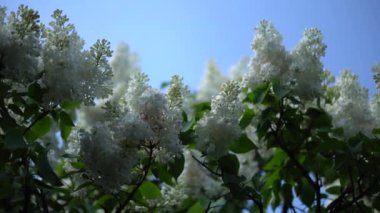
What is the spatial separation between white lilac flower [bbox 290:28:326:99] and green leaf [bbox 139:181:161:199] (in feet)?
3.67

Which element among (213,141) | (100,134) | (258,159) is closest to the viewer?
(100,134)

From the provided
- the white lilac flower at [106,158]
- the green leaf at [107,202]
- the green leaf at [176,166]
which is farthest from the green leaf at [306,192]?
the white lilac flower at [106,158]

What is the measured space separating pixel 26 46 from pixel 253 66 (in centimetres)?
148

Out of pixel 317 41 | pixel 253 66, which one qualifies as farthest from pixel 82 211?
pixel 317 41

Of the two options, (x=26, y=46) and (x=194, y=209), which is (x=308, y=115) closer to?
(x=194, y=209)

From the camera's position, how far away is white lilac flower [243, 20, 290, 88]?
2873 millimetres

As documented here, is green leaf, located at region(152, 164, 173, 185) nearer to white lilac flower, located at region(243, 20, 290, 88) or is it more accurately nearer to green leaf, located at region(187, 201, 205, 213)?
green leaf, located at region(187, 201, 205, 213)

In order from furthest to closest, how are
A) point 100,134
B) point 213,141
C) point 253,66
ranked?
point 253,66 → point 213,141 → point 100,134

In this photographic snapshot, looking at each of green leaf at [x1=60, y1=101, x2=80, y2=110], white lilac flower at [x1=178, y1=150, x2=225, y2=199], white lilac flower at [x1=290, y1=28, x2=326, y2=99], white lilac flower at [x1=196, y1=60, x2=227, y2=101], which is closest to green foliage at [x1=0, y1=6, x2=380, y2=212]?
green leaf at [x1=60, y1=101, x2=80, y2=110]

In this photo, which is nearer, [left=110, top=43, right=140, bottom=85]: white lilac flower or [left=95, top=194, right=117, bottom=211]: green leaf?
[left=95, top=194, right=117, bottom=211]: green leaf

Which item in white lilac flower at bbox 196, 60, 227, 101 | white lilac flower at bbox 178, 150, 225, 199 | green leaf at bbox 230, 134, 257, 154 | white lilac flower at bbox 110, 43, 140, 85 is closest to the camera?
green leaf at bbox 230, 134, 257, 154

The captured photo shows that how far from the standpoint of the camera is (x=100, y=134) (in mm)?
2000

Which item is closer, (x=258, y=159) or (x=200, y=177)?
(x=200, y=177)

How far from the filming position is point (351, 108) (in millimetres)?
3207
